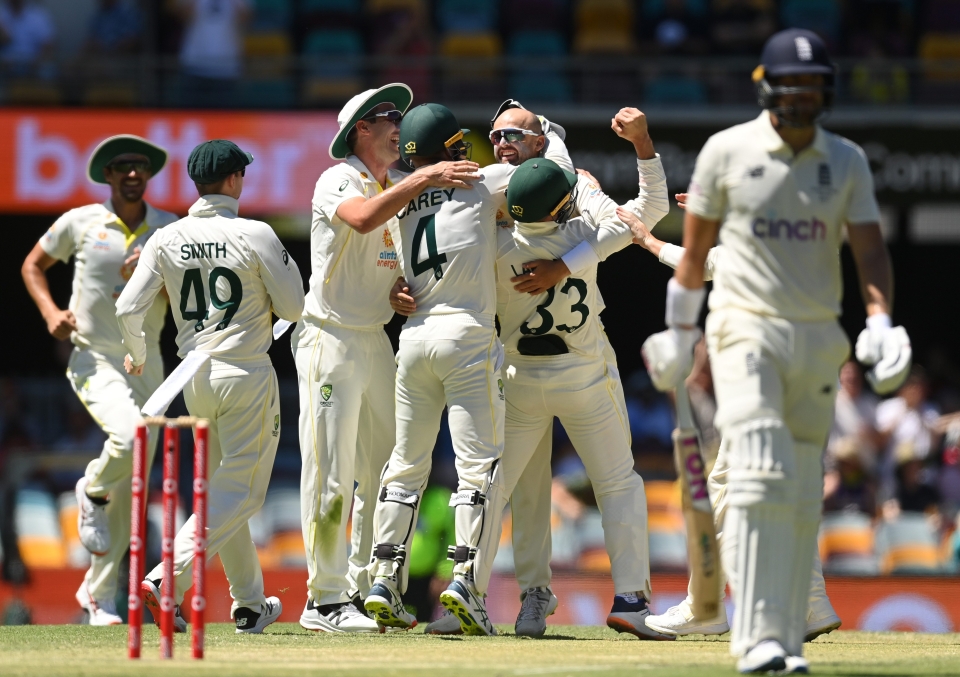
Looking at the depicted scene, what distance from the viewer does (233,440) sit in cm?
703

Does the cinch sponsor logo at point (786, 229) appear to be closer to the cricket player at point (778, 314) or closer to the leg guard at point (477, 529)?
the cricket player at point (778, 314)

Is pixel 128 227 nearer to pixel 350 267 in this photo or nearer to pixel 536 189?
pixel 350 267

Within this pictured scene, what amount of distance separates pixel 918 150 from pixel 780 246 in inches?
338

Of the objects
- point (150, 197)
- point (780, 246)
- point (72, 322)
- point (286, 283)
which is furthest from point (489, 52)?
point (780, 246)

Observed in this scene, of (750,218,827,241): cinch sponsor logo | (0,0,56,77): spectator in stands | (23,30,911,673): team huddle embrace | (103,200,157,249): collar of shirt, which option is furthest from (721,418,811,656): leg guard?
(0,0,56,77): spectator in stands

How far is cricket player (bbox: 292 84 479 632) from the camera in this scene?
6930mm

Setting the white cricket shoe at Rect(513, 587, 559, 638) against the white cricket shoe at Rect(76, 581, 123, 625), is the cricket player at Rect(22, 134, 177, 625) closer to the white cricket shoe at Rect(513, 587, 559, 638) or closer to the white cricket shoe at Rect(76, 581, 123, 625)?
the white cricket shoe at Rect(76, 581, 123, 625)

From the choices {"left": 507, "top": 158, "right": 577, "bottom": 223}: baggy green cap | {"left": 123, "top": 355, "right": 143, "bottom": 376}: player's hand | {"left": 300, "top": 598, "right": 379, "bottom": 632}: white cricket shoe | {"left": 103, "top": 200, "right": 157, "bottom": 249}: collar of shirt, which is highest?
{"left": 507, "top": 158, "right": 577, "bottom": 223}: baggy green cap

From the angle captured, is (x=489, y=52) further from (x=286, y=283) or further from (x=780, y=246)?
(x=780, y=246)

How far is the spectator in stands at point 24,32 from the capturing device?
14367mm

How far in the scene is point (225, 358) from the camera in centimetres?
698

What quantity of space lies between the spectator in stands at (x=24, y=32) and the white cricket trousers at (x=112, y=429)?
684cm

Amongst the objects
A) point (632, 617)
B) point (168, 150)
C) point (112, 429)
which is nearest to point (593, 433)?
point (632, 617)

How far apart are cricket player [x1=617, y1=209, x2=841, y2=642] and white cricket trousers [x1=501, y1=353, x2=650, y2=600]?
18 centimetres
